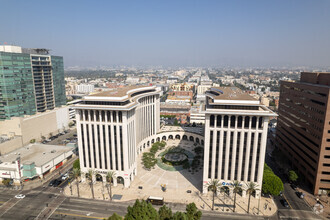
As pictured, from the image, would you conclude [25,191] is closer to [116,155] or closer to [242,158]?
[116,155]

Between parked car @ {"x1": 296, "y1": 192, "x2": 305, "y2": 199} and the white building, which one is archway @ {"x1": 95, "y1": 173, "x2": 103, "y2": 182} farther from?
parked car @ {"x1": 296, "y1": 192, "x2": 305, "y2": 199}

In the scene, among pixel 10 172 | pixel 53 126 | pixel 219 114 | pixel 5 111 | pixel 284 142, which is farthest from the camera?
pixel 53 126

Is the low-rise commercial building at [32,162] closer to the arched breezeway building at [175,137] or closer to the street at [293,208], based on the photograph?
the arched breezeway building at [175,137]

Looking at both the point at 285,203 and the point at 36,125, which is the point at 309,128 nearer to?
the point at 285,203

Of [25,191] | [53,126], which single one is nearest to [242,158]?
[25,191]

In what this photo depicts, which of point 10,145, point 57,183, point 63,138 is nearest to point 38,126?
point 63,138

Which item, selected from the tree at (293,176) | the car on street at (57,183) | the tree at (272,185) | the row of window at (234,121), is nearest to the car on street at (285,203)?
the tree at (272,185)
